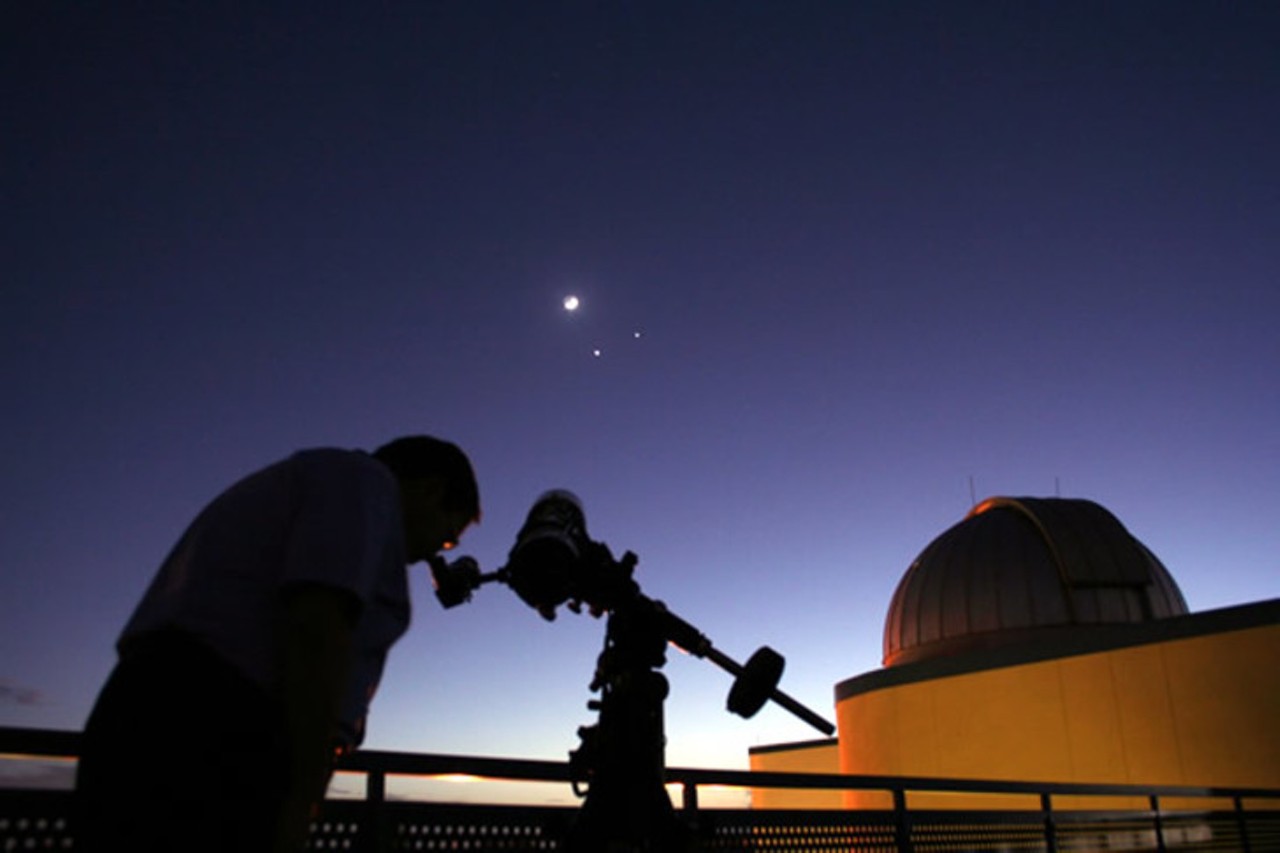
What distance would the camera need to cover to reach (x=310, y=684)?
1142 millimetres

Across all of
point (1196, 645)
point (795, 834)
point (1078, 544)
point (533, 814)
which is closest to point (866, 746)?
point (1078, 544)

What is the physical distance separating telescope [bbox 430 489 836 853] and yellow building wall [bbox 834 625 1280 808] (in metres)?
10.8

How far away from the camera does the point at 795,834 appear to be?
3527mm

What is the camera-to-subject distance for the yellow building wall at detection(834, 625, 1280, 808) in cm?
1018

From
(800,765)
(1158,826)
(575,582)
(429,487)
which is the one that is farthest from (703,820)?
(800,765)

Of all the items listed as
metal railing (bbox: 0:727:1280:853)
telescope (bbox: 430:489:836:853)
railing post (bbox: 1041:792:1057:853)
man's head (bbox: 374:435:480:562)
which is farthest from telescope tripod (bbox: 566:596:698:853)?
railing post (bbox: 1041:792:1057:853)

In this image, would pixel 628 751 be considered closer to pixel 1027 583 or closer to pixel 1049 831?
pixel 1049 831

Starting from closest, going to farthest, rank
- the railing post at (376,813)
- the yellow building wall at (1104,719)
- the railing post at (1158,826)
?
the railing post at (376,813) → the railing post at (1158,826) → the yellow building wall at (1104,719)

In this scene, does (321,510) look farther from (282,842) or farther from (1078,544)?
(1078,544)

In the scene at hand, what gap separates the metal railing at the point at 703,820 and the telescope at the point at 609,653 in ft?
0.73

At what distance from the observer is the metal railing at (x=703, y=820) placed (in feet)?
6.07

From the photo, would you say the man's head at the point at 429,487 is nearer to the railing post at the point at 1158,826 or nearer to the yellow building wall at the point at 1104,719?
the railing post at the point at 1158,826

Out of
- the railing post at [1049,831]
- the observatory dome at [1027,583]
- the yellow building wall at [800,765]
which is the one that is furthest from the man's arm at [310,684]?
the yellow building wall at [800,765]

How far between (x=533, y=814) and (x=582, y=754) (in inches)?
16.6
